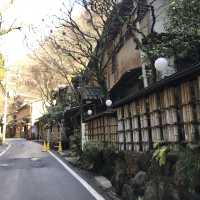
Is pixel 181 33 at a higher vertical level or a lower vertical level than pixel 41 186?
higher

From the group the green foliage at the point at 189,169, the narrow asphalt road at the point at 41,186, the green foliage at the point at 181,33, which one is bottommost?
the narrow asphalt road at the point at 41,186

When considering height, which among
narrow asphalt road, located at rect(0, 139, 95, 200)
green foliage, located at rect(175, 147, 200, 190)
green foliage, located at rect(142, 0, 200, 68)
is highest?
green foliage, located at rect(142, 0, 200, 68)

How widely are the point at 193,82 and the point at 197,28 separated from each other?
5503 mm

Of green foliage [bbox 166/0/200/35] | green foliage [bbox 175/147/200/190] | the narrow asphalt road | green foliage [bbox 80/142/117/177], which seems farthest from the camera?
green foliage [bbox 80/142/117/177]

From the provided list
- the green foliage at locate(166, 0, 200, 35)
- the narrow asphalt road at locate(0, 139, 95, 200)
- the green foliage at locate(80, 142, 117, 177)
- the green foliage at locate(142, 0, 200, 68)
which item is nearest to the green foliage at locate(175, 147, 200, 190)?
the narrow asphalt road at locate(0, 139, 95, 200)

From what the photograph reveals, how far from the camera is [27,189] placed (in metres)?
12.7

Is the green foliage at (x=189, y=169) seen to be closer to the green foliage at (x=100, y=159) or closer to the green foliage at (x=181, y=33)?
the green foliage at (x=181, y=33)

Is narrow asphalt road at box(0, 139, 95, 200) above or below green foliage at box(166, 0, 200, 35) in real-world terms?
below

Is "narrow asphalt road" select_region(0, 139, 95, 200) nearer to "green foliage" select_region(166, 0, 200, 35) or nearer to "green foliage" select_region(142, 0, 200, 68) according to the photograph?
"green foliage" select_region(142, 0, 200, 68)

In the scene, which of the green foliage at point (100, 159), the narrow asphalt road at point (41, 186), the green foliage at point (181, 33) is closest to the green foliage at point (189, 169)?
the narrow asphalt road at point (41, 186)

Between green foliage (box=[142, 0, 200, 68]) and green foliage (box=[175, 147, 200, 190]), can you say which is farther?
green foliage (box=[142, 0, 200, 68])

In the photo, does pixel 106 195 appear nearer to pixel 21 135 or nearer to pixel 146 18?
pixel 146 18

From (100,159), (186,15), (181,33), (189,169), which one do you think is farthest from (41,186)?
(186,15)

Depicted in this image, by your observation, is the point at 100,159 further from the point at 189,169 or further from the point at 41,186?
the point at 189,169
